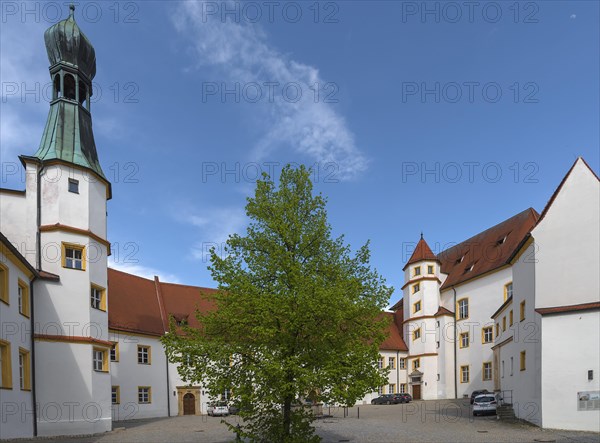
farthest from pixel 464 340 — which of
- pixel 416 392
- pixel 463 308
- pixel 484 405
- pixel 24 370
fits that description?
pixel 24 370

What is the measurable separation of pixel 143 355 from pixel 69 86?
61.2ft

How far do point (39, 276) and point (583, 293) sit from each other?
23370 millimetres

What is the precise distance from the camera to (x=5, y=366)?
18281 millimetres

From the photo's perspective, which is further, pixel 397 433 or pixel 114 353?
pixel 114 353

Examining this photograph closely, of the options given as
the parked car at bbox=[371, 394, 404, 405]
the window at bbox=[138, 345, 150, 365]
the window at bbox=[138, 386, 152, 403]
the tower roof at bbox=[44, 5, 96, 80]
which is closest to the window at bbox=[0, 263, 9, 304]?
the tower roof at bbox=[44, 5, 96, 80]

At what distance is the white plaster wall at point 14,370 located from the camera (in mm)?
17906

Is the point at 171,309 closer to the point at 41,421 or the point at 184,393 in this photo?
the point at 184,393

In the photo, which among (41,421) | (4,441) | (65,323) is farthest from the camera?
(65,323)

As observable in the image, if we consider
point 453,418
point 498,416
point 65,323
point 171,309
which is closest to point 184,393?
point 171,309

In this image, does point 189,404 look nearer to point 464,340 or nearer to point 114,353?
point 114,353

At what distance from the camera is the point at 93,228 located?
24547 mm

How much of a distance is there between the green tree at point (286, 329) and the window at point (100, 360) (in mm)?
13046

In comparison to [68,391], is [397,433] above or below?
below

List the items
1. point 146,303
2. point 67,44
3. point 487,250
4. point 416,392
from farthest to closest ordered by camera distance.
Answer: point 416,392
point 487,250
point 146,303
point 67,44
